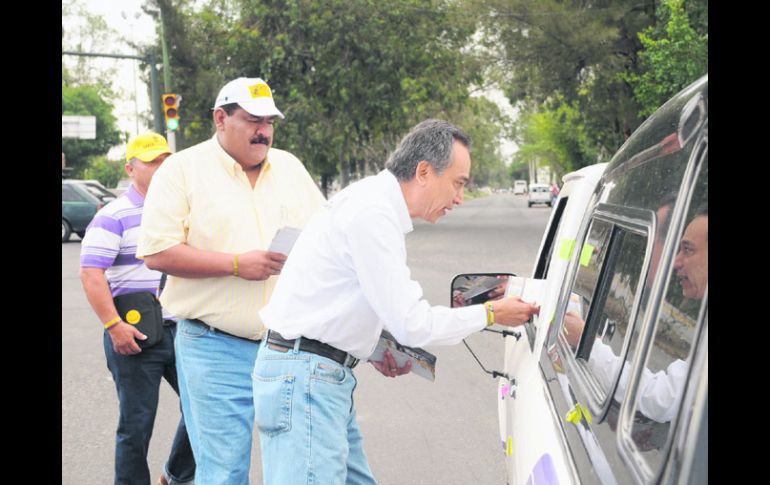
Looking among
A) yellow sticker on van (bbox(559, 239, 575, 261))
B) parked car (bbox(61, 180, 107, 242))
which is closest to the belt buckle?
yellow sticker on van (bbox(559, 239, 575, 261))

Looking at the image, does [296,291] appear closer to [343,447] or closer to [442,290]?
[343,447]

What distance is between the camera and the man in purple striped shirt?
3.71 metres

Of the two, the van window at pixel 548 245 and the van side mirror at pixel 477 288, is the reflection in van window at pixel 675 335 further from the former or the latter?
the van window at pixel 548 245

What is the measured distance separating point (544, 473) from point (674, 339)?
0.67m

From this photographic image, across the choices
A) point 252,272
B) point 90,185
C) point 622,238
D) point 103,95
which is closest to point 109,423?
point 252,272

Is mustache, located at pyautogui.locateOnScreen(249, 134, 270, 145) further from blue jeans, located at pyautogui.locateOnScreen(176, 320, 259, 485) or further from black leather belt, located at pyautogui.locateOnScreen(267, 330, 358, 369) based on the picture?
black leather belt, located at pyautogui.locateOnScreen(267, 330, 358, 369)

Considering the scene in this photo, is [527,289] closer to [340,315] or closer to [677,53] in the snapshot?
[340,315]

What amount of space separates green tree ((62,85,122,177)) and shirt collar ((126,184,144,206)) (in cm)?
6068

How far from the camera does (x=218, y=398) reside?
3123mm

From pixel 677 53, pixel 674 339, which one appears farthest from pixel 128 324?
pixel 677 53

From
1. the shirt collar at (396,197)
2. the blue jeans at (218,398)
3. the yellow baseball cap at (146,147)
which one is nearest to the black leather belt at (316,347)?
the shirt collar at (396,197)
